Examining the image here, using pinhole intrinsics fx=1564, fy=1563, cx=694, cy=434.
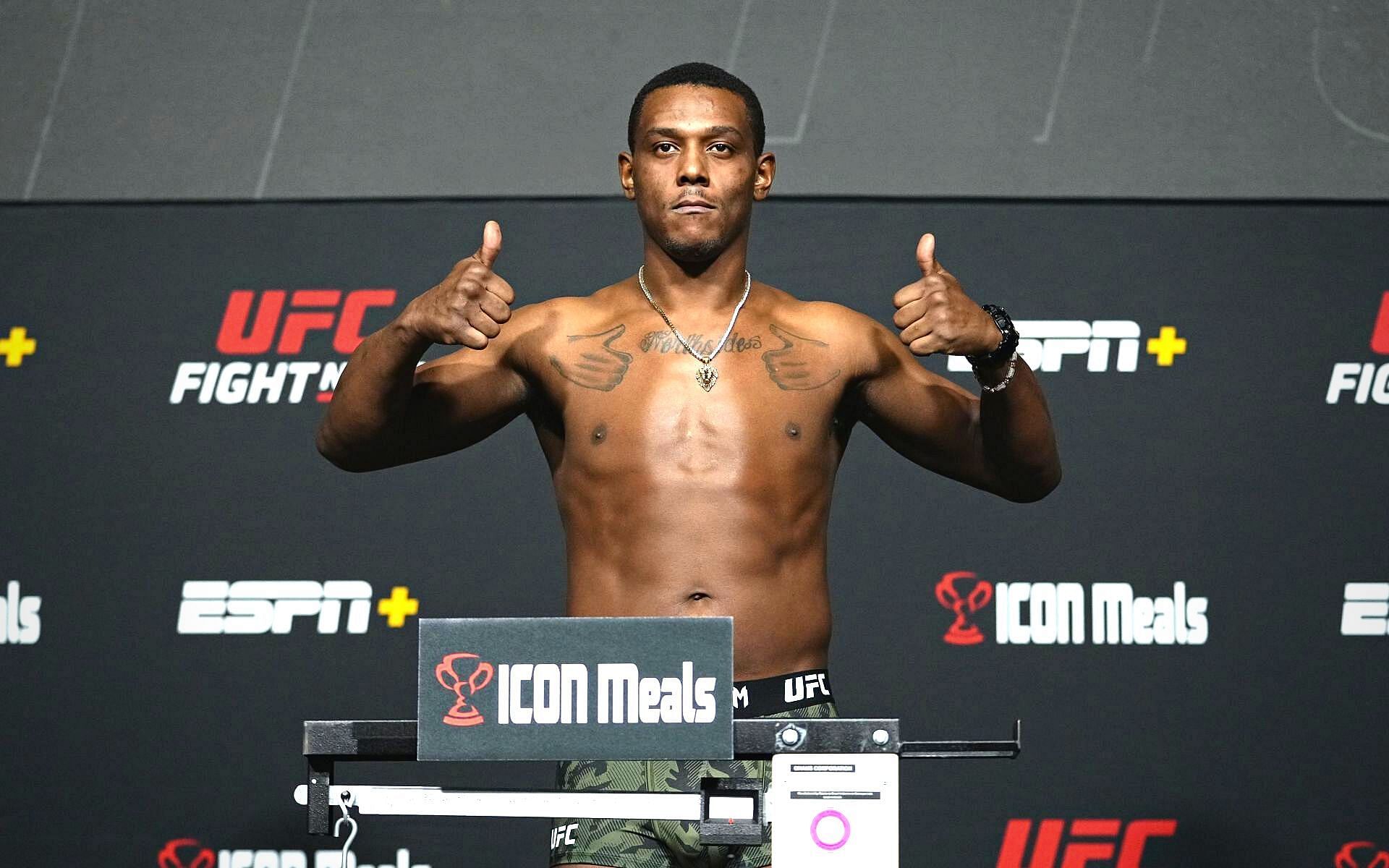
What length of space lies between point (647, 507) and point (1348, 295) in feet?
6.29

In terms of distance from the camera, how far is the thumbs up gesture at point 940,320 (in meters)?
1.88

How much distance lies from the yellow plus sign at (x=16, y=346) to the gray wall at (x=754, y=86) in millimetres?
300

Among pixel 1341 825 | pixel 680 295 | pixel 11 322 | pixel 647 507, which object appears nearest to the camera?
pixel 647 507

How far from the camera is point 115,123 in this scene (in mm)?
3438

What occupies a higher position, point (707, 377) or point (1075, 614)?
point (707, 377)

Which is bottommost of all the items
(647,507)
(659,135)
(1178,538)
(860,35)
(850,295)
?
(647,507)

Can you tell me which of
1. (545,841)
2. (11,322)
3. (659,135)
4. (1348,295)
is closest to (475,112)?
(11,322)

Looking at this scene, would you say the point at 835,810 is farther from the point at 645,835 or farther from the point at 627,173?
the point at 627,173

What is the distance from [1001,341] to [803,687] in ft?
1.71

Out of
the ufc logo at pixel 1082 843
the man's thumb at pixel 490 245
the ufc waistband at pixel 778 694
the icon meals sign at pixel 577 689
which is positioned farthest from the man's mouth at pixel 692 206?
the ufc logo at pixel 1082 843

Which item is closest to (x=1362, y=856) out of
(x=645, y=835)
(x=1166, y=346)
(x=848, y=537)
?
(x=1166, y=346)

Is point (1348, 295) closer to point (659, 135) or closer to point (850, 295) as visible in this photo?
point (850, 295)

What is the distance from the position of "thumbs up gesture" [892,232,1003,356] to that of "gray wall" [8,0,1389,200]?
1458 mm

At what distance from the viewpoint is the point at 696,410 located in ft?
6.97
